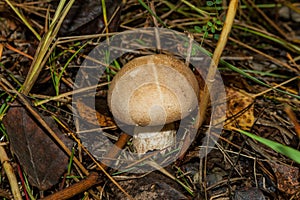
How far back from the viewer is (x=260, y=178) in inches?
66.2

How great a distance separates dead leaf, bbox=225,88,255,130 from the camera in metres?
1.87

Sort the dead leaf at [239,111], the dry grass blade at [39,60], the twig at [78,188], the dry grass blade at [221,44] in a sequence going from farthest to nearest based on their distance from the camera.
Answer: the dead leaf at [239,111] → the dry grass blade at [39,60] → the twig at [78,188] → the dry grass blade at [221,44]

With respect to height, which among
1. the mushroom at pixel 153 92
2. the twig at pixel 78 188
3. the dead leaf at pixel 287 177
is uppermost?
the mushroom at pixel 153 92

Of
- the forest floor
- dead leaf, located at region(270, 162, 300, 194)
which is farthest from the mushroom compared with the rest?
dead leaf, located at region(270, 162, 300, 194)

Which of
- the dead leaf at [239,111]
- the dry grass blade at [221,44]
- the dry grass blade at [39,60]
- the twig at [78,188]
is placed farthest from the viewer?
the dead leaf at [239,111]

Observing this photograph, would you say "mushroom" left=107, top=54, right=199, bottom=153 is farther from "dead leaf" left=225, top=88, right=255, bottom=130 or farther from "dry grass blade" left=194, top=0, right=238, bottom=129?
"dead leaf" left=225, top=88, right=255, bottom=130

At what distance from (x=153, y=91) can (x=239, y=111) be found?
0.55 m

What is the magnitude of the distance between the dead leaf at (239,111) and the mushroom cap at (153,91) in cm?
29

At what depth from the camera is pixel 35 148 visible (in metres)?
1.67


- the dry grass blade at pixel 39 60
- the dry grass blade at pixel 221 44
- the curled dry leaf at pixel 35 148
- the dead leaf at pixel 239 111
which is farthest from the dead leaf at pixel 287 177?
the dry grass blade at pixel 39 60

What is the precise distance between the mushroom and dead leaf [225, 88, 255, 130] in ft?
0.91

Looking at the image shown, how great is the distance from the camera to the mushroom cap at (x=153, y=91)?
1.56 m

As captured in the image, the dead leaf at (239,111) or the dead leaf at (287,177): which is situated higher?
the dead leaf at (239,111)

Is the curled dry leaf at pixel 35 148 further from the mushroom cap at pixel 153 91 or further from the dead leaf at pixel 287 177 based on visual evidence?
the dead leaf at pixel 287 177
